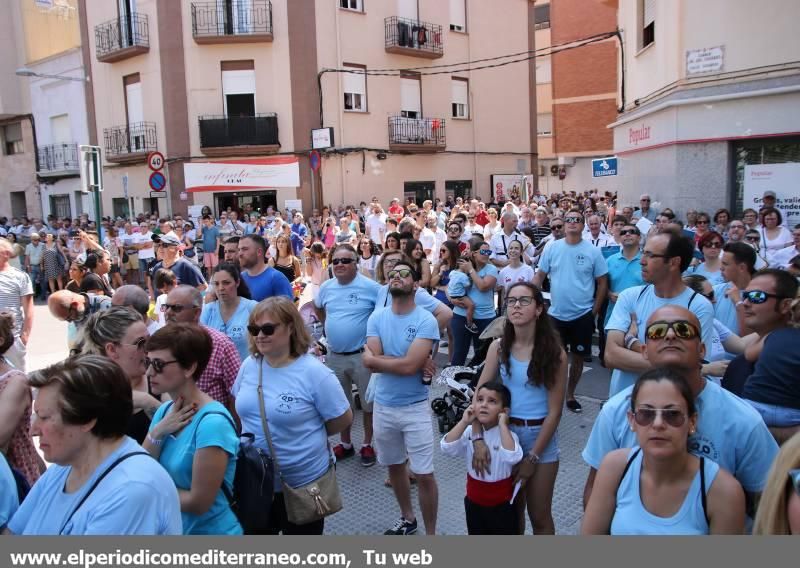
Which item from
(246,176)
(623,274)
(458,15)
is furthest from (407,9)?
(623,274)

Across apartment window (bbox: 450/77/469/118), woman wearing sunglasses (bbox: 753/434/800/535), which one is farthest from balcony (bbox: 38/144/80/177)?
woman wearing sunglasses (bbox: 753/434/800/535)

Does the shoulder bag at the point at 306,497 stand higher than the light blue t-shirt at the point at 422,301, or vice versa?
the light blue t-shirt at the point at 422,301

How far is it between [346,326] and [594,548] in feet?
10.7

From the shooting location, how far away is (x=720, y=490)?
2.02 m

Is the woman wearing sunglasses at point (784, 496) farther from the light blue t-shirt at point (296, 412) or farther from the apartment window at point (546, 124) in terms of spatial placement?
the apartment window at point (546, 124)

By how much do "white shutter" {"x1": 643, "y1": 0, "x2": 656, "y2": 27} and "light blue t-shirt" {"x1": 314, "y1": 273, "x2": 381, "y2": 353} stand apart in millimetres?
11318

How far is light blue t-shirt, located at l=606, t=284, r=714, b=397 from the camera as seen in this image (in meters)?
3.40

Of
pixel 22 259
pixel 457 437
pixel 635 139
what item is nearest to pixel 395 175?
pixel 635 139

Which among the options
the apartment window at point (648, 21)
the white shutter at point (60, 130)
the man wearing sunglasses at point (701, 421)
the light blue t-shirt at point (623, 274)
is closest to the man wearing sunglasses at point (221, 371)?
the man wearing sunglasses at point (701, 421)

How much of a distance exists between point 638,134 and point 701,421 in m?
13.3

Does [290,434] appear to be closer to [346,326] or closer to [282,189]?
[346,326]

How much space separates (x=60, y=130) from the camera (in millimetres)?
26531

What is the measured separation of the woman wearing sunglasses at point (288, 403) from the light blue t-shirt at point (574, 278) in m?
3.58

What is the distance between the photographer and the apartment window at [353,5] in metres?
22.6
